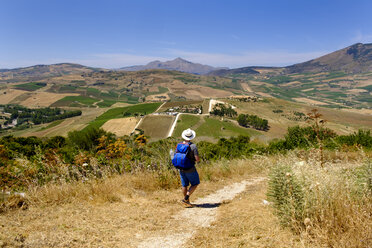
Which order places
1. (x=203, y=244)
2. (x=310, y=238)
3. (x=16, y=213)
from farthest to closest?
(x=16, y=213), (x=203, y=244), (x=310, y=238)

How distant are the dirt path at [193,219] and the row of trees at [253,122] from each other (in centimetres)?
8505

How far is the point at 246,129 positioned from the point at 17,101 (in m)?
186

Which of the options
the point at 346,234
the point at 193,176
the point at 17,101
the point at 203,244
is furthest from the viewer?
the point at 17,101

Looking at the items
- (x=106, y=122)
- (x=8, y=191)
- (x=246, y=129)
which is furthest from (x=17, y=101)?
(x=8, y=191)

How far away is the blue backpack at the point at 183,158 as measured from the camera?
531 cm

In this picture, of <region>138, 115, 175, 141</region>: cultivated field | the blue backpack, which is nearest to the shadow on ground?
the blue backpack

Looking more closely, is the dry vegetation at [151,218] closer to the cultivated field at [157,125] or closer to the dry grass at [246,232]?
the dry grass at [246,232]

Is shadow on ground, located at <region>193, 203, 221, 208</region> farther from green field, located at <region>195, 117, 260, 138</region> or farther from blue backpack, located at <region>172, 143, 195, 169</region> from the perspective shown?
green field, located at <region>195, 117, 260, 138</region>

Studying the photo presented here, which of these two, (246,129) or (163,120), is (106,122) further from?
(246,129)

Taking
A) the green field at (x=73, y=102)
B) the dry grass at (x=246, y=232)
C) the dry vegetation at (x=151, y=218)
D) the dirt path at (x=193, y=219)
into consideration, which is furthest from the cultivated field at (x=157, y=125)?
the green field at (x=73, y=102)

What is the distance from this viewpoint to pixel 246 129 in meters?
84.7

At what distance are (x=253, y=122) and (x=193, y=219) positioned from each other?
89266mm

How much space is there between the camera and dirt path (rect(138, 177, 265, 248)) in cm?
356

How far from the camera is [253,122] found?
89.9m
